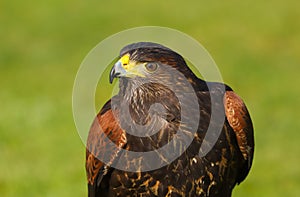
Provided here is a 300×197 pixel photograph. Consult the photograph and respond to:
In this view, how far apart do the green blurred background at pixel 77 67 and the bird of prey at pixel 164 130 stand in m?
4.52

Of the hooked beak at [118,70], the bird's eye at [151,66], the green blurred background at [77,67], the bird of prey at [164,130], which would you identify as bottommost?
the bird of prey at [164,130]

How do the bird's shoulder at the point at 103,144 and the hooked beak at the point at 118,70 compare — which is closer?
the hooked beak at the point at 118,70

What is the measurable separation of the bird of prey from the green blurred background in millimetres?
4518

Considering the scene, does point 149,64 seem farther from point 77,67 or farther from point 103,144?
point 77,67

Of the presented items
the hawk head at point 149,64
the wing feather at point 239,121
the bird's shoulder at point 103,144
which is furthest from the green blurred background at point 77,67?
the hawk head at point 149,64

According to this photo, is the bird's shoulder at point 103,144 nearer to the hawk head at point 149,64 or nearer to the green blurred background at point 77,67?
the hawk head at point 149,64

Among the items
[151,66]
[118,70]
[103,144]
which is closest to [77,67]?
[103,144]

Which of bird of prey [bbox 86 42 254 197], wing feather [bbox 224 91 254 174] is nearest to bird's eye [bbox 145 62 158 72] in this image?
bird of prey [bbox 86 42 254 197]

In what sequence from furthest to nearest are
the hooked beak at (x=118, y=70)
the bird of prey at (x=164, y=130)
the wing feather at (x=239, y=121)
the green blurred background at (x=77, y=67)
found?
1. the green blurred background at (x=77, y=67)
2. the wing feather at (x=239, y=121)
3. the bird of prey at (x=164, y=130)
4. the hooked beak at (x=118, y=70)

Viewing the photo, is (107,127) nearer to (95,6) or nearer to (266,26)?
(266,26)

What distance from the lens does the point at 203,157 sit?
22.5 ft

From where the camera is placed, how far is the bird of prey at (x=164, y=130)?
22.4 ft

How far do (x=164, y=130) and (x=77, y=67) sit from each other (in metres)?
14.0

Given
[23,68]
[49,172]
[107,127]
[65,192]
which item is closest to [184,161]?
Result: [107,127]
